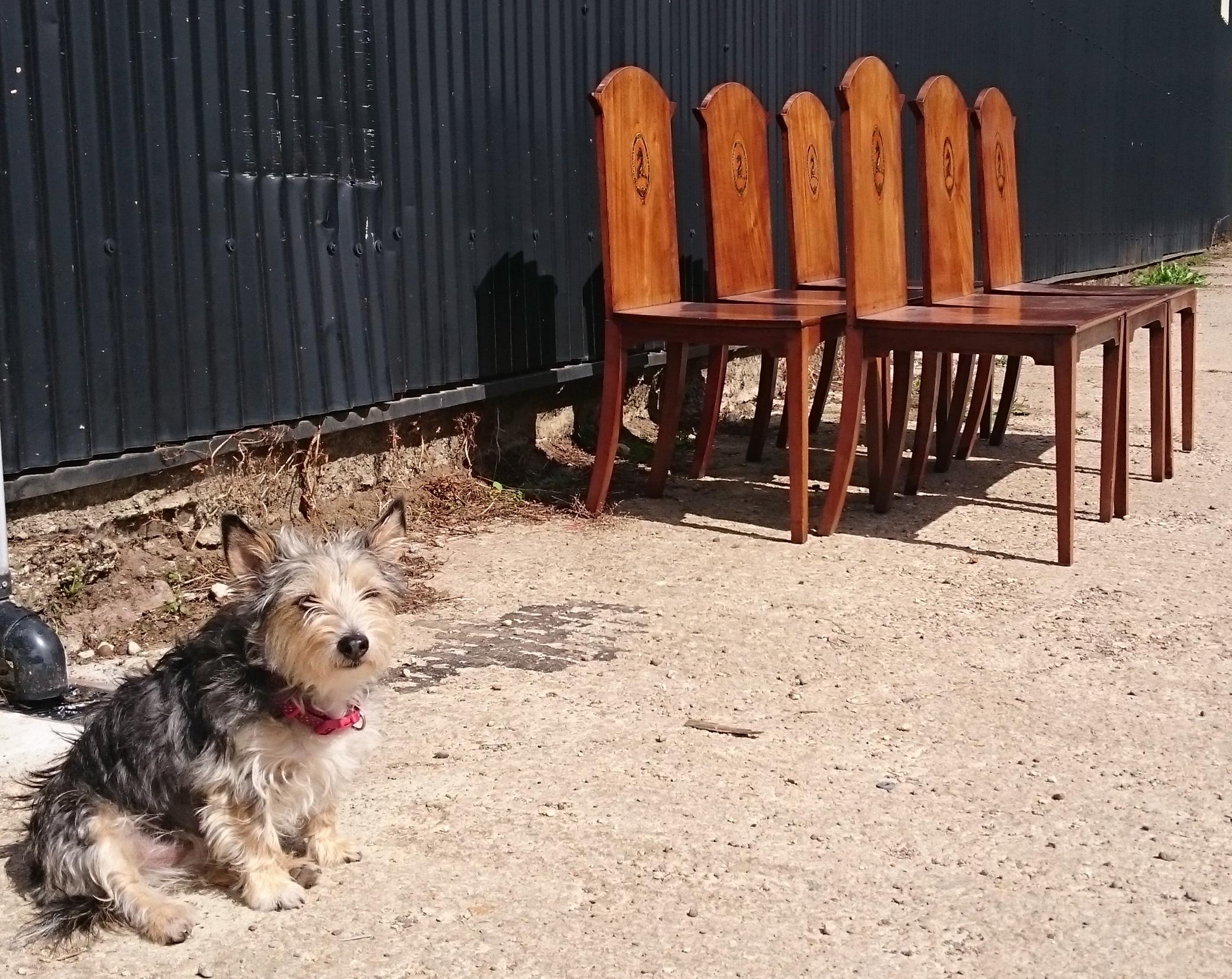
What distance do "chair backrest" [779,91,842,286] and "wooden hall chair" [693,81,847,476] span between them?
0.35 feet

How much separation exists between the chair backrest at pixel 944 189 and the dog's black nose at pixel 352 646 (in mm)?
4305

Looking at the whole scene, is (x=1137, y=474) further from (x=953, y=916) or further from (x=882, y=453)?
(x=953, y=916)

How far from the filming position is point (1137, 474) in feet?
24.0

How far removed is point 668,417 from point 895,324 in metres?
1.30

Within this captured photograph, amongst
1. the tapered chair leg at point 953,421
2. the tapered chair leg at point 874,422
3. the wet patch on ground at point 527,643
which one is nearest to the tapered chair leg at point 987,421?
the tapered chair leg at point 953,421

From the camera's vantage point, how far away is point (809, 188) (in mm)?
7516

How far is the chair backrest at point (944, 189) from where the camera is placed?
6.44m

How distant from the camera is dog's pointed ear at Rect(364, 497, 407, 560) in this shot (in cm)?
304

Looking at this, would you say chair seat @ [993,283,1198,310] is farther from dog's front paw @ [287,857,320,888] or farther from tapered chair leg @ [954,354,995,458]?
dog's front paw @ [287,857,320,888]

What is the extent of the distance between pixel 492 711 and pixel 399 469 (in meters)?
2.36

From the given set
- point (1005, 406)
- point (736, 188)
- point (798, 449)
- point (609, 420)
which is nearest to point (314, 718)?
point (798, 449)

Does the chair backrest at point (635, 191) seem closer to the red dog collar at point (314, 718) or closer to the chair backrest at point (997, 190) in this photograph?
the chair backrest at point (997, 190)

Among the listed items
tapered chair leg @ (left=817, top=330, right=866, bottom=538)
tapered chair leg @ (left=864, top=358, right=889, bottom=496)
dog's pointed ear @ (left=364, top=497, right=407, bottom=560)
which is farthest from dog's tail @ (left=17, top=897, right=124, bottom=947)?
tapered chair leg @ (left=864, top=358, right=889, bottom=496)

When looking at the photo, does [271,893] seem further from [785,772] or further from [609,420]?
[609,420]
